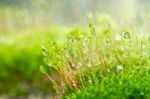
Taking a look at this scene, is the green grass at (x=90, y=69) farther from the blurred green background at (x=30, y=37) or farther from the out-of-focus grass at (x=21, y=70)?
the out-of-focus grass at (x=21, y=70)

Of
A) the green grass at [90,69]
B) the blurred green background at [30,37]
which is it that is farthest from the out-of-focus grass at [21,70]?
the green grass at [90,69]

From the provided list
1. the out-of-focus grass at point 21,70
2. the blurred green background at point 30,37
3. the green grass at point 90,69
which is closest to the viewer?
the green grass at point 90,69

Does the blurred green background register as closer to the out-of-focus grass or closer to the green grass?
the out-of-focus grass

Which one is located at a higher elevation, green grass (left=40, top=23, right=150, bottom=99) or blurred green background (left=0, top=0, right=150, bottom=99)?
blurred green background (left=0, top=0, right=150, bottom=99)

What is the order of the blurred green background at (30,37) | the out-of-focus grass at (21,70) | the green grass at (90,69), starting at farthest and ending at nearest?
the out-of-focus grass at (21,70), the blurred green background at (30,37), the green grass at (90,69)

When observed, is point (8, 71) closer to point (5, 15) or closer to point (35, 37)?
point (35, 37)

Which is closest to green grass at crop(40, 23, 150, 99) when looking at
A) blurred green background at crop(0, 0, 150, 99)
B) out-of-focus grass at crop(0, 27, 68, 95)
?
blurred green background at crop(0, 0, 150, 99)

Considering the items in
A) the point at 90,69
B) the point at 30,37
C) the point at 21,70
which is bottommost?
the point at 90,69

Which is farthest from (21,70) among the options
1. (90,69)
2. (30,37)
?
(90,69)

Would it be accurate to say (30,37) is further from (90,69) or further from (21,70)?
(90,69)

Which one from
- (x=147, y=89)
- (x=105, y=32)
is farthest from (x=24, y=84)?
(x=147, y=89)

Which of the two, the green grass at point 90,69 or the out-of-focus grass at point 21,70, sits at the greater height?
the out-of-focus grass at point 21,70
